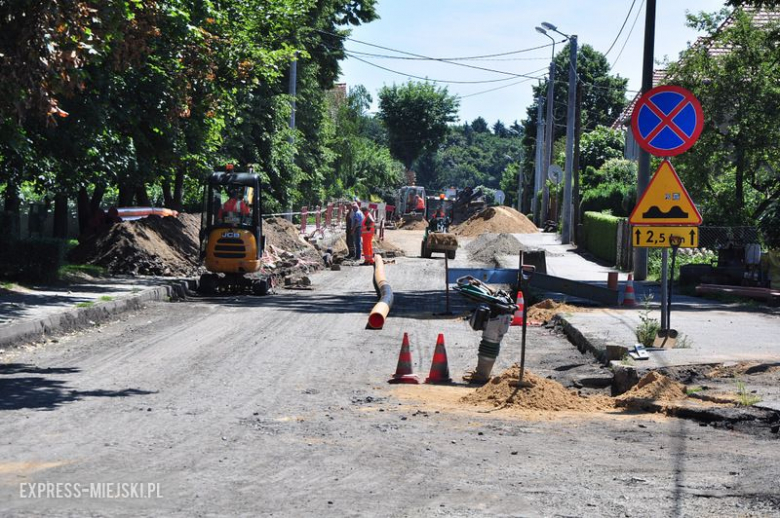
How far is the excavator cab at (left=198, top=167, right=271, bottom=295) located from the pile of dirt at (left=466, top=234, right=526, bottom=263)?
16.1m

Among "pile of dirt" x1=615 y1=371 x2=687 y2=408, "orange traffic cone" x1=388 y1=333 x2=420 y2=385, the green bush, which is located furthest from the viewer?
the green bush

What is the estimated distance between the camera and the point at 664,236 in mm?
12484

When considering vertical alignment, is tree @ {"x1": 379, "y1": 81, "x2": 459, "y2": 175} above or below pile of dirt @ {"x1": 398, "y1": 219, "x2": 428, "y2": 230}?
above

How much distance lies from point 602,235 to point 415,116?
267ft

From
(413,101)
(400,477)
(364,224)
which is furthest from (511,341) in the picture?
(413,101)

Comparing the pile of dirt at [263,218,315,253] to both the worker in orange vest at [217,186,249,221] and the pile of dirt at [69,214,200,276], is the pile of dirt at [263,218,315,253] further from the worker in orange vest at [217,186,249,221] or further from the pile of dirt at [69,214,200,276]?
the worker in orange vest at [217,186,249,221]

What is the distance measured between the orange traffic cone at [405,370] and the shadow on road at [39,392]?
2.60 m

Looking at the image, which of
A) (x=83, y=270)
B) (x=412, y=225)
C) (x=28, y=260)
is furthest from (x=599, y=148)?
(x=28, y=260)

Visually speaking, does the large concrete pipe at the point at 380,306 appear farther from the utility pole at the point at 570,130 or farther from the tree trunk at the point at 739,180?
the utility pole at the point at 570,130

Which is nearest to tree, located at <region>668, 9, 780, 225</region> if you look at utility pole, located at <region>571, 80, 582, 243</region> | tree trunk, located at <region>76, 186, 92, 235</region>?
utility pole, located at <region>571, 80, 582, 243</region>

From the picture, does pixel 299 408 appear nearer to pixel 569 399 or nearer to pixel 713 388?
pixel 569 399

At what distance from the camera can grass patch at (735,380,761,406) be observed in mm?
8922

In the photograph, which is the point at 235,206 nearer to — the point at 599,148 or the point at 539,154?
the point at 599,148

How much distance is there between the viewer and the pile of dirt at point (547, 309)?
1766cm
